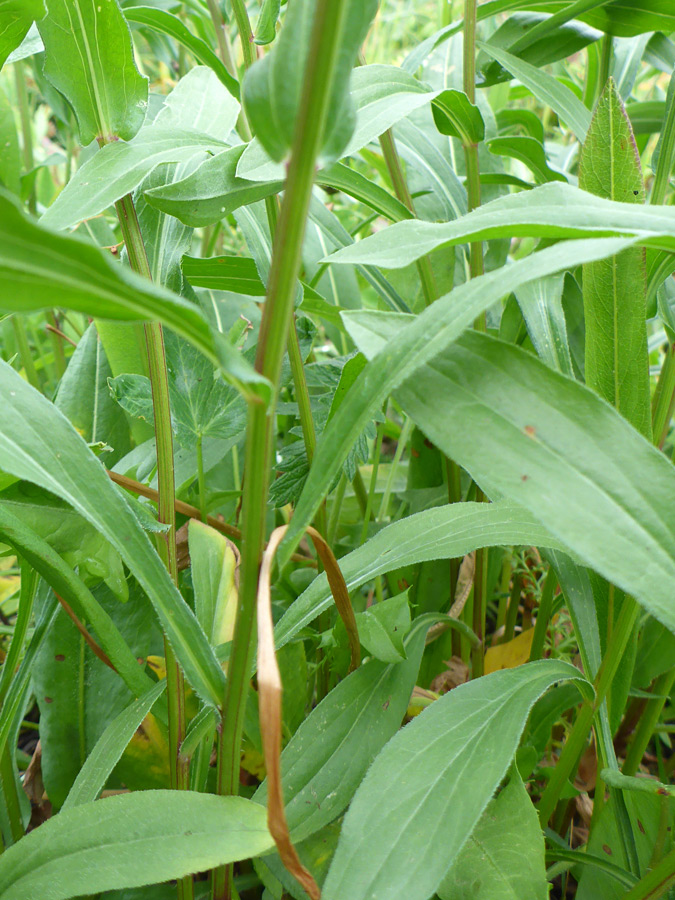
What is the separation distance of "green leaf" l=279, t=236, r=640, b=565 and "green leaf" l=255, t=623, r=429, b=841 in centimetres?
20

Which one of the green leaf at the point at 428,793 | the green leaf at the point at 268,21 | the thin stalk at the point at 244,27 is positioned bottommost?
the green leaf at the point at 428,793

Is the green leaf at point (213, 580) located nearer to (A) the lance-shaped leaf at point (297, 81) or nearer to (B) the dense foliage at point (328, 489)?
(B) the dense foliage at point (328, 489)

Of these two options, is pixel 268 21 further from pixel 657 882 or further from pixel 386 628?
pixel 657 882

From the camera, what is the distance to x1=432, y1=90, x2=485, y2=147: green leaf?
561 millimetres

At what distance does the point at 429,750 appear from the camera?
39cm

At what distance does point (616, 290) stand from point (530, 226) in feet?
0.52

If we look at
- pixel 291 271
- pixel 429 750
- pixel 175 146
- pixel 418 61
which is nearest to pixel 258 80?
pixel 291 271

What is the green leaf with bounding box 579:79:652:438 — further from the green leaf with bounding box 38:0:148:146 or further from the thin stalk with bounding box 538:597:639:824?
the green leaf with bounding box 38:0:148:146

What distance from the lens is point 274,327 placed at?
27 centimetres

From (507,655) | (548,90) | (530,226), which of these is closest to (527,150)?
(548,90)

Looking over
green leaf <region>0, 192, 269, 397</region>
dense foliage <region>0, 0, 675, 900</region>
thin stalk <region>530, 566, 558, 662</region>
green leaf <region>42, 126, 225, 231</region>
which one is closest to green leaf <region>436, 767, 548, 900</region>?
dense foliage <region>0, 0, 675, 900</region>

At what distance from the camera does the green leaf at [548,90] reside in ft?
2.11

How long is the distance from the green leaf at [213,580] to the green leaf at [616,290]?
288 mm

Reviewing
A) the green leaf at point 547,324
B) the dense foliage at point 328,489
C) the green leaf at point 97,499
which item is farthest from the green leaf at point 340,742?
the green leaf at point 547,324
